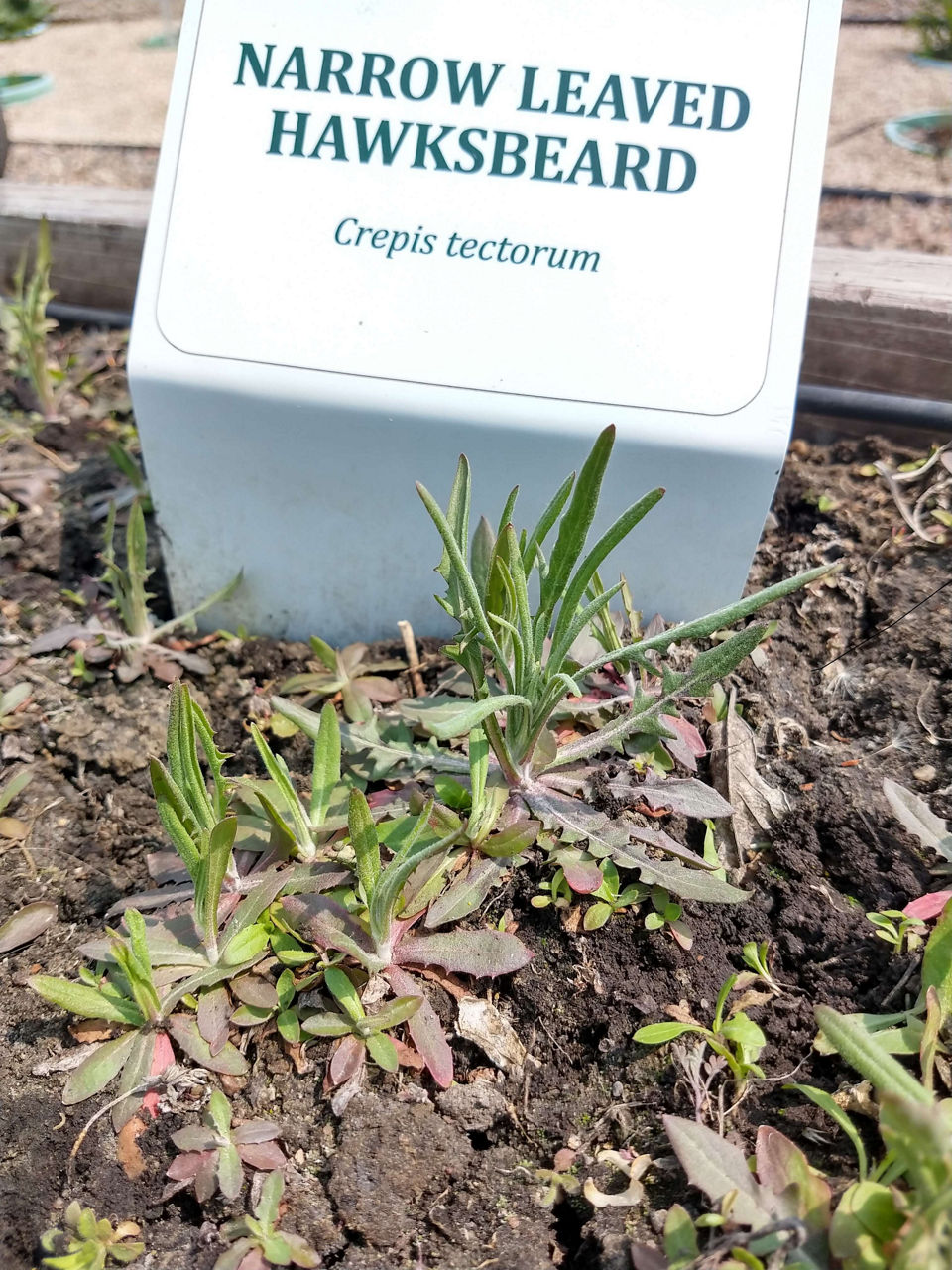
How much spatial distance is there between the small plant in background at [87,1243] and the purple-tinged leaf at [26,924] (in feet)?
1.24

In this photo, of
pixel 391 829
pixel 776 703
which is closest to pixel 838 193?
pixel 776 703

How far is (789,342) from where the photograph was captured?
4.47 feet

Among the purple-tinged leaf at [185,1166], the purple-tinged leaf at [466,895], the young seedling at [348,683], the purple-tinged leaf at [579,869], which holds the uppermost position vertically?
the young seedling at [348,683]

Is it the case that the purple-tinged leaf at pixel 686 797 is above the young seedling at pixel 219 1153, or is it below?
above

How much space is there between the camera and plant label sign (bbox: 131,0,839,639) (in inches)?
54.2

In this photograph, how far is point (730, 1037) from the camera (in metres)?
1.06

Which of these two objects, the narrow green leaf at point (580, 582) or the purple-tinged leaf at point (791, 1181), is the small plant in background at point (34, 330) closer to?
the narrow green leaf at point (580, 582)

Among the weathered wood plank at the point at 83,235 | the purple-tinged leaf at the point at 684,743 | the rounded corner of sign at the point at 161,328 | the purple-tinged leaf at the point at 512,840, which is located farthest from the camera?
the weathered wood plank at the point at 83,235

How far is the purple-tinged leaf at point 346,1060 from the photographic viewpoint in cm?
107

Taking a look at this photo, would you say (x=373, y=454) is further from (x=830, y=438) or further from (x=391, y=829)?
(x=830, y=438)

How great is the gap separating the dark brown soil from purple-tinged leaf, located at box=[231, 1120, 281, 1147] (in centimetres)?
4

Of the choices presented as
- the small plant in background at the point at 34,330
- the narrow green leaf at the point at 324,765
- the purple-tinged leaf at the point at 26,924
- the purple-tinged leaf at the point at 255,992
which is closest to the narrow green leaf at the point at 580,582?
the narrow green leaf at the point at 324,765

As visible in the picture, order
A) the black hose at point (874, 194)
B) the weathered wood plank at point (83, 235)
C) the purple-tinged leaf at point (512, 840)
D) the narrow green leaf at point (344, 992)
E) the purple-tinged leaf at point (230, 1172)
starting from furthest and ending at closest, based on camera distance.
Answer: the black hose at point (874, 194) → the weathered wood plank at point (83, 235) → the purple-tinged leaf at point (512, 840) → the narrow green leaf at point (344, 992) → the purple-tinged leaf at point (230, 1172)

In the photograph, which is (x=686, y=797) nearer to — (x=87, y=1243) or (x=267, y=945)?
(x=267, y=945)
